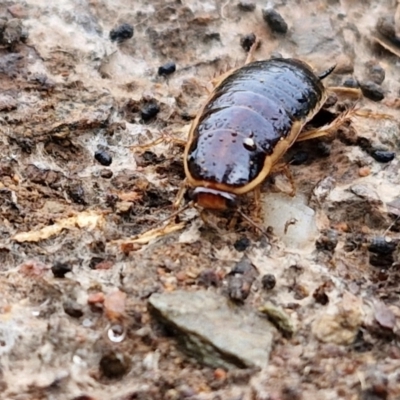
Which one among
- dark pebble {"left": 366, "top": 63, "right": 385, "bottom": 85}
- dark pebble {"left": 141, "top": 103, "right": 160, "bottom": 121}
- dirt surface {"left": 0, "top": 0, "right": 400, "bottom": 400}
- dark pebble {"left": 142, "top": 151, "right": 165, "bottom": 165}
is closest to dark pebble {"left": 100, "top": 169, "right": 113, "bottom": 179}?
dirt surface {"left": 0, "top": 0, "right": 400, "bottom": 400}

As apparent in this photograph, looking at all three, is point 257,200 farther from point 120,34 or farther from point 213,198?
point 120,34

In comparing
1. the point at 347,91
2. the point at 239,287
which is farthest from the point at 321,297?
the point at 347,91

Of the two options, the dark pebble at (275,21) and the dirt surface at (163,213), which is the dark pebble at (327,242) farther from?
the dark pebble at (275,21)

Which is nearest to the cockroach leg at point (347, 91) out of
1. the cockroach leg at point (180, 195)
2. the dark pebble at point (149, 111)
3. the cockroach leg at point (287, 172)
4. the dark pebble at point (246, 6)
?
the dark pebble at point (246, 6)

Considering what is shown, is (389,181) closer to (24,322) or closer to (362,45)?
(362,45)

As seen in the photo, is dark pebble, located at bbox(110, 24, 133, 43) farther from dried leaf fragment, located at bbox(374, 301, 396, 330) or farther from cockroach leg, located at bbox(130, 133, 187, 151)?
dried leaf fragment, located at bbox(374, 301, 396, 330)

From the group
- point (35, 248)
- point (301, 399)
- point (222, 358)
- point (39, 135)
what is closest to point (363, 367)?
point (301, 399)
